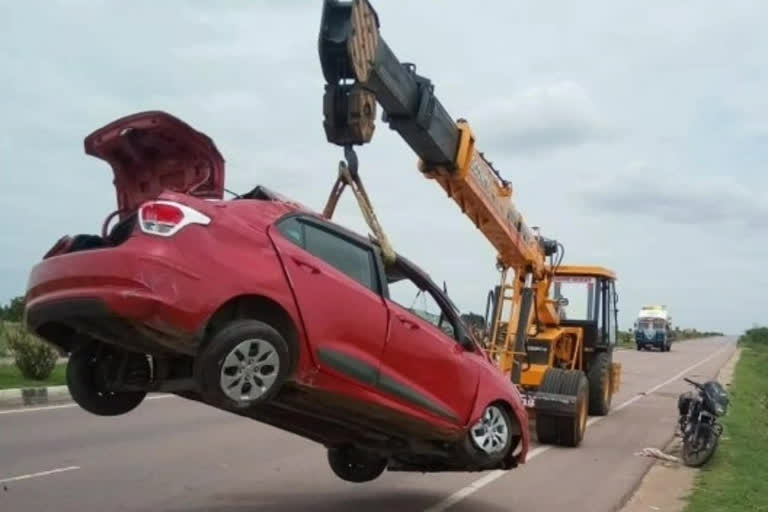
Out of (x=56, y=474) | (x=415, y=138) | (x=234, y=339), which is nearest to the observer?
(x=234, y=339)

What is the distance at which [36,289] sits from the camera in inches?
238

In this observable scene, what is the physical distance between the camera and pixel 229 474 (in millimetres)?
9750

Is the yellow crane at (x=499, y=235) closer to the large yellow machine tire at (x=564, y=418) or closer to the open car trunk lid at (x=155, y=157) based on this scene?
the large yellow machine tire at (x=564, y=418)

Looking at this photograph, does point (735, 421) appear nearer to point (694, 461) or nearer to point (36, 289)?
point (694, 461)

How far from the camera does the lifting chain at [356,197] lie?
731cm

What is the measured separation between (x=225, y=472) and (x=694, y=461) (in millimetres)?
5650

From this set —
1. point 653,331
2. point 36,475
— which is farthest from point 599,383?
point 653,331

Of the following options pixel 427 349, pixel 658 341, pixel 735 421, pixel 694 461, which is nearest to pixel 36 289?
pixel 427 349

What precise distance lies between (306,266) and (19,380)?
13890 mm

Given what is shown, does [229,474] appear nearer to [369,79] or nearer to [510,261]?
[369,79]

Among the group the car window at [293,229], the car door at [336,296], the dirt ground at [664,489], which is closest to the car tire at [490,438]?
the car door at [336,296]

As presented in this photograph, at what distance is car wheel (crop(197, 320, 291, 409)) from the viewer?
18.4ft

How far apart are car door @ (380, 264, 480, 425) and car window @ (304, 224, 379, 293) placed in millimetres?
265

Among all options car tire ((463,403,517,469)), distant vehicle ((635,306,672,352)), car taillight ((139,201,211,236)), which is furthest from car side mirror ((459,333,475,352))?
distant vehicle ((635,306,672,352))
